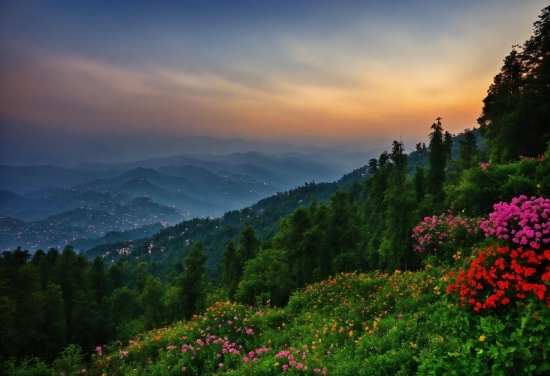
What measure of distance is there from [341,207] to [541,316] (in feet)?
92.7

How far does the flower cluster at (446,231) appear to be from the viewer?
13.4m

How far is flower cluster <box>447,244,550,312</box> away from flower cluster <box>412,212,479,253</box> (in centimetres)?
770

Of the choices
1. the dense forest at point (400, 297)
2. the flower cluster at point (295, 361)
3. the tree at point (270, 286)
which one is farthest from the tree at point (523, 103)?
the tree at point (270, 286)

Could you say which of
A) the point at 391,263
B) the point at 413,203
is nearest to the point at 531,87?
the point at 413,203

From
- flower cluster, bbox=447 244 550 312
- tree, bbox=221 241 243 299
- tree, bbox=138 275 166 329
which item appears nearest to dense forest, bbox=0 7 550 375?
flower cluster, bbox=447 244 550 312

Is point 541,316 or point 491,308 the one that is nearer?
point 541,316

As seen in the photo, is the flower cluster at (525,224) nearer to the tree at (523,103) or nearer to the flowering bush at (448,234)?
the flowering bush at (448,234)

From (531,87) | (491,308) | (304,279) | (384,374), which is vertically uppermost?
(531,87)

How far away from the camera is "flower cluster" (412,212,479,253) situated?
13359mm

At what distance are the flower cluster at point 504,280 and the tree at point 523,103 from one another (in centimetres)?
1412

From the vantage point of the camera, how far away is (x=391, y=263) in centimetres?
2742

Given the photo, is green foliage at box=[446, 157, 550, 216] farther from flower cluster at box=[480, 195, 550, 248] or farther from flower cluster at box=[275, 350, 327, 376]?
flower cluster at box=[275, 350, 327, 376]

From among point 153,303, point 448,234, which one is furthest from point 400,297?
point 153,303

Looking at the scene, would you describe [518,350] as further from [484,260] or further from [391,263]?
[391,263]
